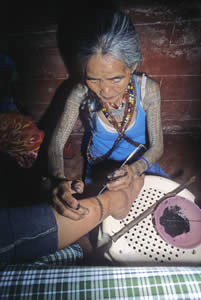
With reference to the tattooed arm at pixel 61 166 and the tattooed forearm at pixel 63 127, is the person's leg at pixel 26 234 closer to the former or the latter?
the tattooed arm at pixel 61 166

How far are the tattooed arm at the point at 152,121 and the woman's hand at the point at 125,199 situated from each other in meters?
0.10

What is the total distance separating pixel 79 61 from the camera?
1071 mm

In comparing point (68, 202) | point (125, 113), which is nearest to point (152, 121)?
point (125, 113)

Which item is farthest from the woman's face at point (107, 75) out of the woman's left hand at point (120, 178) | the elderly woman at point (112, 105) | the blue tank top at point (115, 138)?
the woman's left hand at point (120, 178)

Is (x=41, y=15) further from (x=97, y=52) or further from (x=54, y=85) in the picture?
(x=97, y=52)

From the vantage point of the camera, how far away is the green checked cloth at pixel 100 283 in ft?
2.08

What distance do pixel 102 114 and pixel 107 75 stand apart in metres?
0.52

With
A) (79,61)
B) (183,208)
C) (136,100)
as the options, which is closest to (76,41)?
(79,61)

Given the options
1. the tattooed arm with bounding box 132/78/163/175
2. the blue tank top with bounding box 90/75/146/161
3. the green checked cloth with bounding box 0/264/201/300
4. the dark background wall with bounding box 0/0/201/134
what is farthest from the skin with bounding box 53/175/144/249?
the dark background wall with bounding box 0/0/201/134

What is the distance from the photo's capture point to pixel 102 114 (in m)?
1.54

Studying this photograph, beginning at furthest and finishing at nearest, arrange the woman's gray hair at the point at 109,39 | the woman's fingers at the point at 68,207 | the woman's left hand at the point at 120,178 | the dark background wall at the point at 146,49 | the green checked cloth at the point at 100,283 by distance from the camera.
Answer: the dark background wall at the point at 146,49 < the woman's left hand at the point at 120,178 < the woman's fingers at the point at 68,207 < the woman's gray hair at the point at 109,39 < the green checked cloth at the point at 100,283

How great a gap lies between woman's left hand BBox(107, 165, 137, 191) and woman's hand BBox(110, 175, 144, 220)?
63 mm

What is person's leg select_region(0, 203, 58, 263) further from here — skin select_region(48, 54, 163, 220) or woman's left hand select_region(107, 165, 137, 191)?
woman's left hand select_region(107, 165, 137, 191)

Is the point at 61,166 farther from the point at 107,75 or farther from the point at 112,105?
the point at 107,75
